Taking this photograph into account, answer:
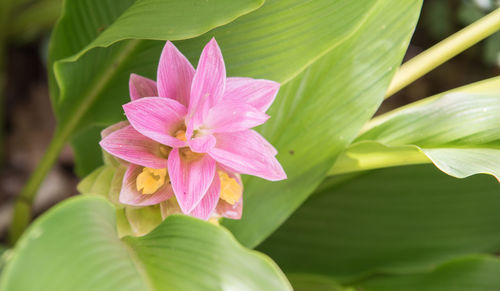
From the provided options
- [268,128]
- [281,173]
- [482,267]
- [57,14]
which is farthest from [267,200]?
[57,14]

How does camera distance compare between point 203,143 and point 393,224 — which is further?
point 393,224

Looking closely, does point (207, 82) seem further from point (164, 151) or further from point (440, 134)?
point (440, 134)

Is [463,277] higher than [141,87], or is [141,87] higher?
[141,87]

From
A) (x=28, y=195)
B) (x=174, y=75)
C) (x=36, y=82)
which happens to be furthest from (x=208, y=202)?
(x=36, y=82)

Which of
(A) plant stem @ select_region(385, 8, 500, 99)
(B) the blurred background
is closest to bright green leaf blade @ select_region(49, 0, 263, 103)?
(A) plant stem @ select_region(385, 8, 500, 99)

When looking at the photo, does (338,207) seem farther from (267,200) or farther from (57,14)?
(57,14)

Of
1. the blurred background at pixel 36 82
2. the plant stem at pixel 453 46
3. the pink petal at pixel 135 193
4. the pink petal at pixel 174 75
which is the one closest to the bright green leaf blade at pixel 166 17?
the pink petal at pixel 174 75
